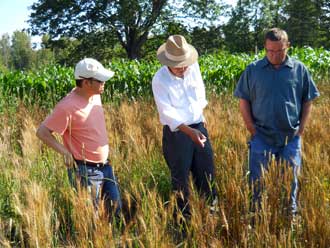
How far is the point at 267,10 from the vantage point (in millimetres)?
41719

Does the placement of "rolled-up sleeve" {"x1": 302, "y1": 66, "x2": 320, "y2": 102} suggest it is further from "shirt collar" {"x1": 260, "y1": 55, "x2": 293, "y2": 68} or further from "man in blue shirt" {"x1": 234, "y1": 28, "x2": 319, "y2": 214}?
"shirt collar" {"x1": 260, "y1": 55, "x2": 293, "y2": 68}

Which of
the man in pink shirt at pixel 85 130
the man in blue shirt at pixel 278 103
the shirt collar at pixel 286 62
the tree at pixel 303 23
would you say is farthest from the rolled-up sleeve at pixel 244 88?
the tree at pixel 303 23

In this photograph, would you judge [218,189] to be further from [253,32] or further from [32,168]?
[253,32]

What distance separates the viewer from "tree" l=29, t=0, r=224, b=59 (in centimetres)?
2805

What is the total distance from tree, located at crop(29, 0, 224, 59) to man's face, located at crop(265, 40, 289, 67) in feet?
82.0

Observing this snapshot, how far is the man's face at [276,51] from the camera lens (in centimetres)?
312

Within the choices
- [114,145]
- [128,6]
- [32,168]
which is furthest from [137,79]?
[128,6]

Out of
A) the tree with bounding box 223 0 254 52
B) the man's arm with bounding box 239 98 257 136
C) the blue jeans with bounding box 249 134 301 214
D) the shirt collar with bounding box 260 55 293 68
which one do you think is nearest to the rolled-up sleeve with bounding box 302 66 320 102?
the shirt collar with bounding box 260 55 293 68

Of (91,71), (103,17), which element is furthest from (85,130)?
(103,17)

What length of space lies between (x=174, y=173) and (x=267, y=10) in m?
40.7

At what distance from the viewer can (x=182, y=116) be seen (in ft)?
10.7

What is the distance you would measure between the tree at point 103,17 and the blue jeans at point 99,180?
25.2 metres

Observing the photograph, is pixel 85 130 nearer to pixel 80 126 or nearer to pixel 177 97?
pixel 80 126

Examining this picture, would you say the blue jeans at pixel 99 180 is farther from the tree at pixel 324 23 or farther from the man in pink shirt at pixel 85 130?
the tree at pixel 324 23
